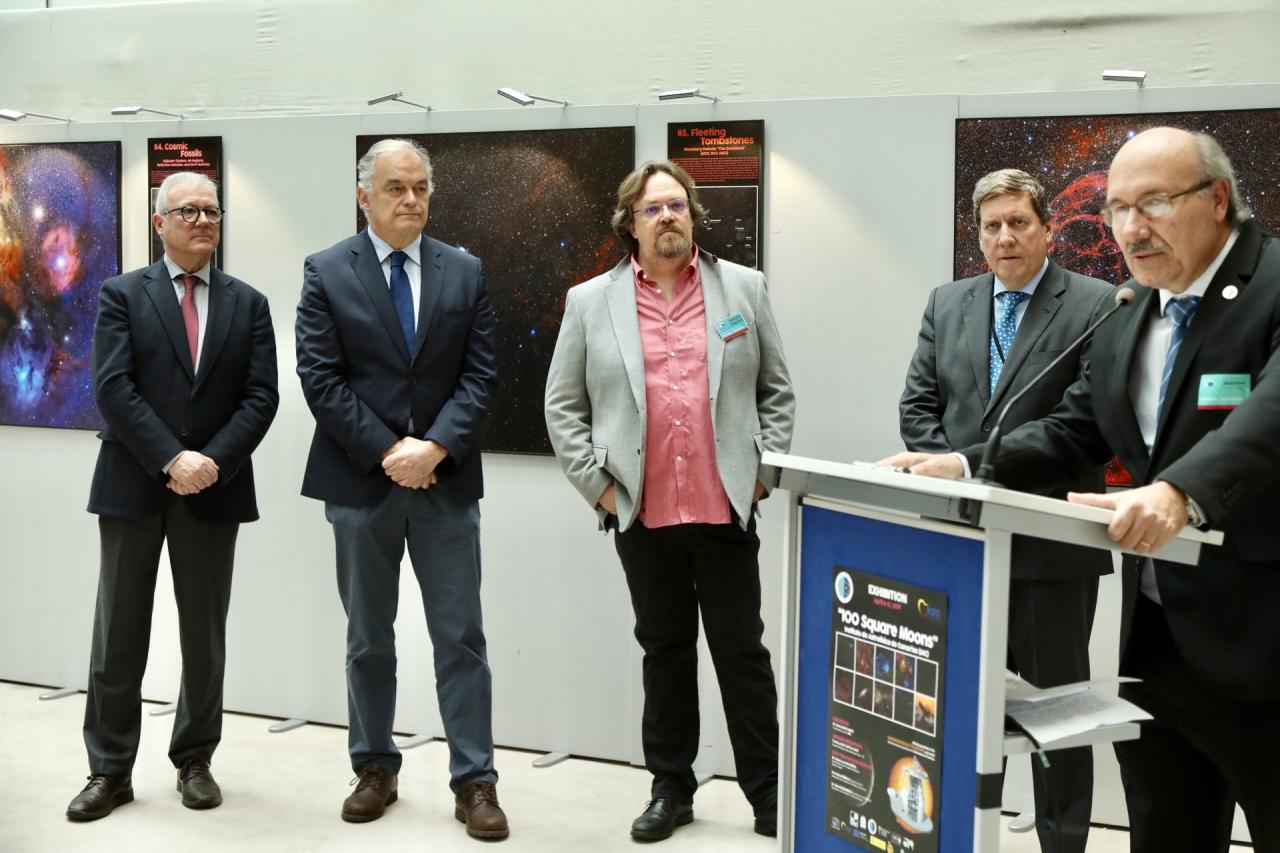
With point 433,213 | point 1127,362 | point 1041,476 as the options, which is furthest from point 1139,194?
point 433,213

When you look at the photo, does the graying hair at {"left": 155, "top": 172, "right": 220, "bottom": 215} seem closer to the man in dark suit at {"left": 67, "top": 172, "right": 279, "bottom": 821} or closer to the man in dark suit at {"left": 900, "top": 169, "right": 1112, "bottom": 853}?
the man in dark suit at {"left": 67, "top": 172, "right": 279, "bottom": 821}

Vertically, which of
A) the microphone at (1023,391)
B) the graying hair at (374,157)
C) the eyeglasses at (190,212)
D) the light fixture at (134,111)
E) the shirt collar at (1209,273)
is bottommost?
the microphone at (1023,391)

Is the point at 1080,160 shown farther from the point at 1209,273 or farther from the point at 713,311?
the point at 1209,273

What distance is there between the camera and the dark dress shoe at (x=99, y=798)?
13.5 ft

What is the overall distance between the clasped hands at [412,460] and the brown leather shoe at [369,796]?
954 millimetres

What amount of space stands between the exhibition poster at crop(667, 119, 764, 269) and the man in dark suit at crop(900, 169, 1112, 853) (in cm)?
92

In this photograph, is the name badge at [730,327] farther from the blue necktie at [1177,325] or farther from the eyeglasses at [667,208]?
the blue necktie at [1177,325]

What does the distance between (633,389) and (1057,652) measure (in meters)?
1.37

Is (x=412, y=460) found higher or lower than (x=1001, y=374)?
lower

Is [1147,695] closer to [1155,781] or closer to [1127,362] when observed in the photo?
[1155,781]

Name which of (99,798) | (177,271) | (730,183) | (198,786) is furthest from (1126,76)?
(99,798)

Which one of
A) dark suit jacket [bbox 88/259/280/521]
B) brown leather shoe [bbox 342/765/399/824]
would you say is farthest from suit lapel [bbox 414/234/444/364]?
brown leather shoe [bbox 342/765/399/824]

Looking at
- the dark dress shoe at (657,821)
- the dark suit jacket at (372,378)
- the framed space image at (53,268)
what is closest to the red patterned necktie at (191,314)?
the dark suit jacket at (372,378)

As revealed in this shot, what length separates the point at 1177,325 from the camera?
2398mm
